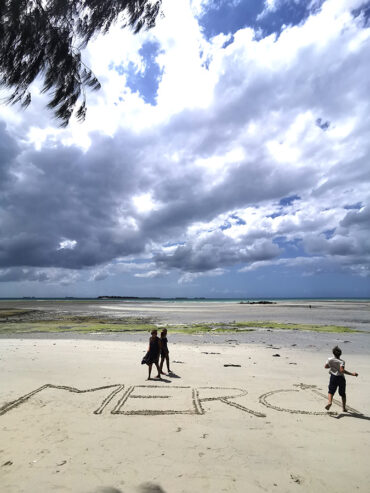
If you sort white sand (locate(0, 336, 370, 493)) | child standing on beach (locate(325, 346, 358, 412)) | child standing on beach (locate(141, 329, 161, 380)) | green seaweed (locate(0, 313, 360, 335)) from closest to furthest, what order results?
white sand (locate(0, 336, 370, 493))
child standing on beach (locate(325, 346, 358, 412))
child standing on beach (locate(141, 329, 161, 380))
green seaweed (locate(0, 313, 360, 335))

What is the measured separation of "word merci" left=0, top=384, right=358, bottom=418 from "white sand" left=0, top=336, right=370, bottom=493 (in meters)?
0.06

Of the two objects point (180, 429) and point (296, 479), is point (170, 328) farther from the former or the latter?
point (296, 479)

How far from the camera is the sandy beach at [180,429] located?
564 centimetres

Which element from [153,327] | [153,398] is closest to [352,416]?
[153,398]

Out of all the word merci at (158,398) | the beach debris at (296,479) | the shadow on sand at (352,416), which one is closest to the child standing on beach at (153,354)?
the word merci at (158,398)

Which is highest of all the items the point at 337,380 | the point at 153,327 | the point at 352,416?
the point at 337,380

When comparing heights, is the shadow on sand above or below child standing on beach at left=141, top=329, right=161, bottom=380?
below

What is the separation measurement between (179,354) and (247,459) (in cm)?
1133

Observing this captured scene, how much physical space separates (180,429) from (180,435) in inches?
13.3

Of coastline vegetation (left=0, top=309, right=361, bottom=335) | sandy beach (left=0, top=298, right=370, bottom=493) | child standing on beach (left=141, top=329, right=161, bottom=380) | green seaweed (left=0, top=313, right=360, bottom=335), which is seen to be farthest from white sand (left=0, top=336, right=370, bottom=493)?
coastline vegetation (left=0, top=309, right=361, bottom=335)

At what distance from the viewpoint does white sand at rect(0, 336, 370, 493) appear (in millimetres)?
5594

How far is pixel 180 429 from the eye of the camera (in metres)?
7.67

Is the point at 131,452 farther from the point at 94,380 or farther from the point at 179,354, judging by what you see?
the point at 179,354

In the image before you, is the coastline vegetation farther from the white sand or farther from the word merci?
the word merci
